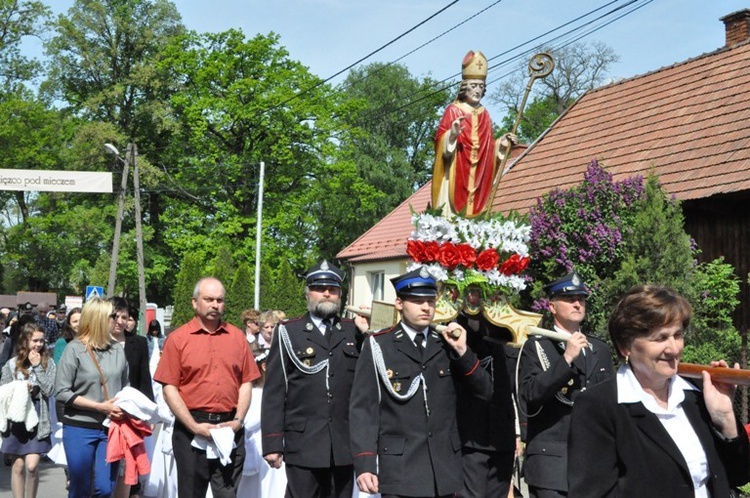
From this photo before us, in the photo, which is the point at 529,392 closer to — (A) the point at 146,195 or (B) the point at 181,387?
(B) the point at 181,387

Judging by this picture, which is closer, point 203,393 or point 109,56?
point 203,393

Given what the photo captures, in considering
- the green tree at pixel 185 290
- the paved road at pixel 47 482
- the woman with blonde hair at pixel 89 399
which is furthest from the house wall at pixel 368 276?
the woman with blonde hair at pixel 89 399

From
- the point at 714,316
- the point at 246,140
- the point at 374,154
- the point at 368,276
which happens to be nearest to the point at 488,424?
the point at 714,316

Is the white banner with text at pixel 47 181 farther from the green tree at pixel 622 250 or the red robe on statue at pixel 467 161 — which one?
the red robe on statue at pixel 467 161

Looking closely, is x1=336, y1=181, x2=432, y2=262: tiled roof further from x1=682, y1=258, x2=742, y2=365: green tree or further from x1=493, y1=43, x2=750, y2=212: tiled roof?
x1=682, y1=258, x2=742, y2=365: green tree

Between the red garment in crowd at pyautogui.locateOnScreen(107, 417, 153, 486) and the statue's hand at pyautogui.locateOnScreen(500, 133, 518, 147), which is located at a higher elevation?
the statue's hand at pyautogui.locateOnScreen(500, 133, 518, 147)

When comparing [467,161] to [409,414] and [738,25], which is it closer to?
[409,414]

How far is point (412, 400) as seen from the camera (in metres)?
6.05

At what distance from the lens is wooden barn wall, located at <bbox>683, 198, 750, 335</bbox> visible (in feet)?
52.6

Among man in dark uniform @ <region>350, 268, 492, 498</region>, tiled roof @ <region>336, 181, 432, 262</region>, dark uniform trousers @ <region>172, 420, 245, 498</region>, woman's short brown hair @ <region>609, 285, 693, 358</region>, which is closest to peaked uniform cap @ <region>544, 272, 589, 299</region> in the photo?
man in dark uniform @ <region>350, 268, 492, 498</region>

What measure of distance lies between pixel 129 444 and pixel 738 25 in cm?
1791

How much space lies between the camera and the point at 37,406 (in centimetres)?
980

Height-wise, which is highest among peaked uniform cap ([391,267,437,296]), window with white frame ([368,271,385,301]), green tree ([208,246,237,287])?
green tree ([208,246,237,287])

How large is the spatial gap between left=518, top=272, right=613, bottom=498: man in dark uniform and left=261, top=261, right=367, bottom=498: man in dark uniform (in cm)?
138
